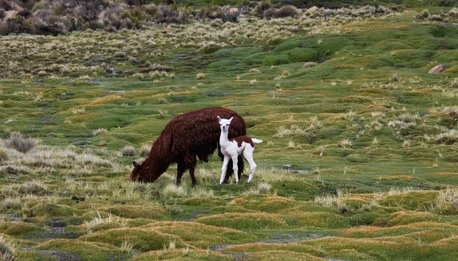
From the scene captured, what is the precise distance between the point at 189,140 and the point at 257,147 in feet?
46.8

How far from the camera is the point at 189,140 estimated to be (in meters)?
23.7

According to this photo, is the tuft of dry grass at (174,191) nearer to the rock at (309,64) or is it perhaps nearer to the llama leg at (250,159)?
the llama leg at (250,159)

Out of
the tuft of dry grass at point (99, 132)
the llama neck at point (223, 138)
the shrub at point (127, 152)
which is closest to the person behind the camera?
the llama neck at point (223, 138)

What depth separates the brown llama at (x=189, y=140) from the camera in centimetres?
2375

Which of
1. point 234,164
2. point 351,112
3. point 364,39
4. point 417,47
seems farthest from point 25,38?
point 234,164

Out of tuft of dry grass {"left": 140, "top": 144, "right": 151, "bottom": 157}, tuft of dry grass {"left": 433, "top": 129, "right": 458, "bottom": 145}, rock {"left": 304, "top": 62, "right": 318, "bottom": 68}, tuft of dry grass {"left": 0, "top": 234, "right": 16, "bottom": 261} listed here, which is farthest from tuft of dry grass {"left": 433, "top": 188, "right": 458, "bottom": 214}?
rock {"left": 304, "top": 62, "right": 318, "bottom": 68}

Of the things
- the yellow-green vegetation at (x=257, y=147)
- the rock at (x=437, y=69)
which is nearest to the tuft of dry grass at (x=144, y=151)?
the yellow-green vegetation at (x=257, y=147)

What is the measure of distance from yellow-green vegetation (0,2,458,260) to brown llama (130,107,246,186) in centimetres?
106

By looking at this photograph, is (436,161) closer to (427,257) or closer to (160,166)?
(160,166)

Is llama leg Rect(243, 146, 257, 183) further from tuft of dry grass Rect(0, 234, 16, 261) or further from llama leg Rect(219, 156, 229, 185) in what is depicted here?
tuft of dry grass Rect(0, 234, 16, 261)

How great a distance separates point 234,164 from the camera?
23203mm

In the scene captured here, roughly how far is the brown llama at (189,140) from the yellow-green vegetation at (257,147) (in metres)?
1.06

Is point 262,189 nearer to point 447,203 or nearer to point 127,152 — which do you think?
point 447,203

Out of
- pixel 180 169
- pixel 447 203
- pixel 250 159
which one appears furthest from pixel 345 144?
pixel 447 203
